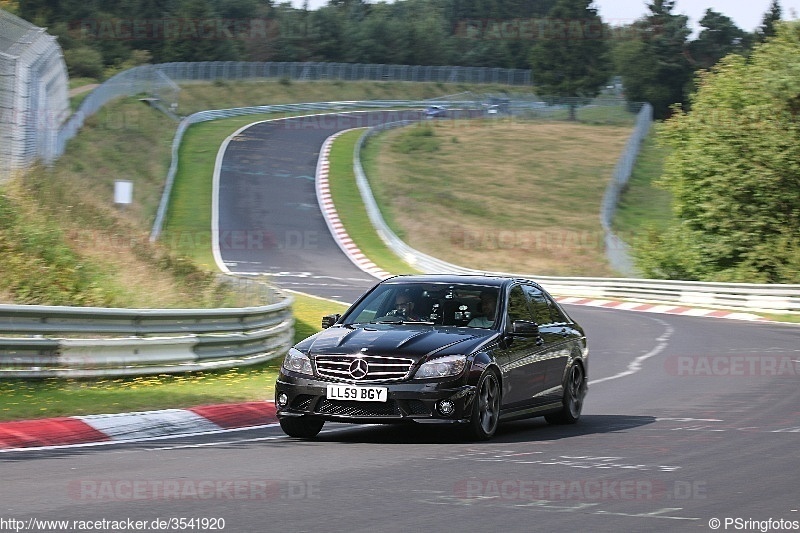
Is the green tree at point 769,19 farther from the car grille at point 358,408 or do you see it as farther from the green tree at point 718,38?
the car grille at point 358,408

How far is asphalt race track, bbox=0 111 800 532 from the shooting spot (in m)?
7.16

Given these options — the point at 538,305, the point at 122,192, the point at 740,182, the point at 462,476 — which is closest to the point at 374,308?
the point at 538,305

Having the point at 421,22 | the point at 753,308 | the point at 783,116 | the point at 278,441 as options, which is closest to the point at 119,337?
the point at 278,441

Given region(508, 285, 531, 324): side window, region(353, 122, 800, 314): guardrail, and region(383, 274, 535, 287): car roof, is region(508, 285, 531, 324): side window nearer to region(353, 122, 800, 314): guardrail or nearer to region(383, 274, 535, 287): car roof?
region(383, 274, 535, 287): car roof

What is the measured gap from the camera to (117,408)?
12.3 metres

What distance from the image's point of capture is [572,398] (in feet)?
42.0

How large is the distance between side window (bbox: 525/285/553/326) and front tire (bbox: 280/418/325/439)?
8.34 feet

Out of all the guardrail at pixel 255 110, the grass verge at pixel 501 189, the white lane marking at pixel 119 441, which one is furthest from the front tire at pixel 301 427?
the grass verge at pixel 501 189

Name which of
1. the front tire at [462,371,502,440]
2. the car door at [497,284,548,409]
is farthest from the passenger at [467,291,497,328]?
the front tire at [462,371,502,440]

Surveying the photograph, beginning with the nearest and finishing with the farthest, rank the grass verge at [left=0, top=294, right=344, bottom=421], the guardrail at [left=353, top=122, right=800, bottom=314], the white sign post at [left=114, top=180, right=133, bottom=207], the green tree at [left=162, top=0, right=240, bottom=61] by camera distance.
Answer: the grass verge at [left=0, top=294, right=344, bottom=421] < the white sign post at [left=114, top=180, right=133, bottom=207] < the guardrail at [left=353, top=122, right=800, bottom=314] < the green tree at [left=162, top=0, right=240, bottom=61]

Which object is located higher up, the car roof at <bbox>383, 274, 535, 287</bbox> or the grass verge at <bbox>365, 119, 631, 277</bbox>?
the car roof at <bbox>383, 274, 535, 287</bbox>

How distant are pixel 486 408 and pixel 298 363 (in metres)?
1.65

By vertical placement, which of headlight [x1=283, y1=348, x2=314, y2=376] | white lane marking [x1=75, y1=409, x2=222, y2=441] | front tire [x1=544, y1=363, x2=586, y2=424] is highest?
headlight [x1=283, y1=348, x2=314, y2=376]

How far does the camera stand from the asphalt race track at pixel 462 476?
7.16 metres
